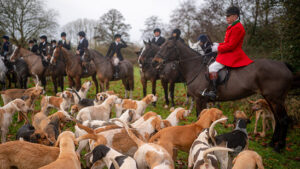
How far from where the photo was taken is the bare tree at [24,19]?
19.8m

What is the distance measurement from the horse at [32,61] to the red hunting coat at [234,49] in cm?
1028

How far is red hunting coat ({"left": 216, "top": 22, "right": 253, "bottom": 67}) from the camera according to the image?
5004 millimetres

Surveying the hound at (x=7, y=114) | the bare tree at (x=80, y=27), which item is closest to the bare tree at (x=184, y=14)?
the hound at (x=7, y=114)

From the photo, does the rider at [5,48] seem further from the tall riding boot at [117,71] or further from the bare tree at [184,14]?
the bare tree at [184,14]

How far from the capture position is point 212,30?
13828 mm

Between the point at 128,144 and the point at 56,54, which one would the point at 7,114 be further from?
the point at 56,54

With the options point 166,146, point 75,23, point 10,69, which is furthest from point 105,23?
point 166,146

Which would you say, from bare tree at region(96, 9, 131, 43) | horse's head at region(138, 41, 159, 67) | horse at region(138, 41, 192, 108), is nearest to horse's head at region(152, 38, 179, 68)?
horse at region(138, 41, 192, 108)

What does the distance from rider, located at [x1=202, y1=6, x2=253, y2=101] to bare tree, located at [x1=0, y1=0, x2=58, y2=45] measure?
21989 millimetres

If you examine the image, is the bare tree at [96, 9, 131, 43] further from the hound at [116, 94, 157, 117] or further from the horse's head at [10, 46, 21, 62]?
the hound at [116, 94, 157, 117]

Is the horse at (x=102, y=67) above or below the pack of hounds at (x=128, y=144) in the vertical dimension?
above

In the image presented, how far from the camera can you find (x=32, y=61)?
37.6ft

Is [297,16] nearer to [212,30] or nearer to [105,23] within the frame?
[212,30]

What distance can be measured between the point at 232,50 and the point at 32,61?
36.6ft
